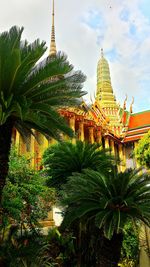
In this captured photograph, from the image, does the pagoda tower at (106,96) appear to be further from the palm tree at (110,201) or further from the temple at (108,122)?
the palm tree at (110,201)

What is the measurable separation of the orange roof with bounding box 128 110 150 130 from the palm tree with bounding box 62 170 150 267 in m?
23.7

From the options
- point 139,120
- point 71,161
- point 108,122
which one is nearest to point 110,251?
point 71,161

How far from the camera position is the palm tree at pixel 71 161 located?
39.9ft

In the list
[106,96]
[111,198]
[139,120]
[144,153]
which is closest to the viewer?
[111,198]

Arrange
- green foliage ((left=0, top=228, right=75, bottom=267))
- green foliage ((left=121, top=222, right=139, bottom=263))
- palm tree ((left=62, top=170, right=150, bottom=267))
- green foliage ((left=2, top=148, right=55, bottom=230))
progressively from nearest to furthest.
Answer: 1. palm tree ((left=62, top=170, right=150, bottom=267))
2. green foliage ((left=0, top=228, right=75, bottom=267))
3. green foliage ((left=2, top=148, right=55, bottom=230))
4. green foliage ((left=121, top=222, right=139, bottom=263))

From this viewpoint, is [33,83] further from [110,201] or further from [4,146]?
[110,201]

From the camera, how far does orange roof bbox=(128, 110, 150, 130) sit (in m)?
32.1

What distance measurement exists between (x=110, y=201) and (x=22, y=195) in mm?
3768

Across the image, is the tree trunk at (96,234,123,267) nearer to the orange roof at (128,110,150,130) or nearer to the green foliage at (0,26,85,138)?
the green foliage at (0,26,85,138)

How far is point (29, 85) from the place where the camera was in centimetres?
784

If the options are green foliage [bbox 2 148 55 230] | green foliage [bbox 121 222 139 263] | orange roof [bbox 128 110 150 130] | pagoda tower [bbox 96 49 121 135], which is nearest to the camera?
green foliage [bbox 2 148 55 230]

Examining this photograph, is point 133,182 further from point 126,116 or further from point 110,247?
point 126,116

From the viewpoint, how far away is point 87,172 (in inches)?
356

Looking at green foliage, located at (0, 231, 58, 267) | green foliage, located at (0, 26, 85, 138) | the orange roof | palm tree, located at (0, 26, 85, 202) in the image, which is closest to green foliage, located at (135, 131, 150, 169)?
green foliage, located at (0, 231, 58, 267)
